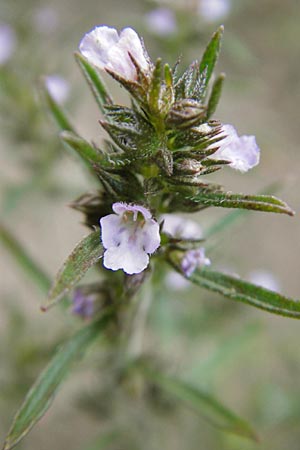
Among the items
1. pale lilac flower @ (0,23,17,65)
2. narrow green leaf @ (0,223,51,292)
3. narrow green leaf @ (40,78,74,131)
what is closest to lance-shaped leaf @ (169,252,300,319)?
narrow green leaf @ (40,78,74,131)

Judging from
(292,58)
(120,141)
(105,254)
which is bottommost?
(292,58)

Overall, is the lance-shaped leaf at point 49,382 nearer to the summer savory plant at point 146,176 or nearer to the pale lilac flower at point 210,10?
the summer savory plant at point 146,176

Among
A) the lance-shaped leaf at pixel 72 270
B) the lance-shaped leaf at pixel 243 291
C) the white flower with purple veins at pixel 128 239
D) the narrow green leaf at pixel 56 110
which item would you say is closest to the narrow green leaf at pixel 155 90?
the white flower with purple veins at pixel 128 239

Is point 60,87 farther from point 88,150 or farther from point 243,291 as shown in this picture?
point 243,291

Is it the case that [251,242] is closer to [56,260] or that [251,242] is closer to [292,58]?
[56,260]

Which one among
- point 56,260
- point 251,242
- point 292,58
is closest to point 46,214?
point 56,260

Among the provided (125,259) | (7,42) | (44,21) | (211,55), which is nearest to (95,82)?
(211,55)

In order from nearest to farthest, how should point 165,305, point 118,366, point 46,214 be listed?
point 118,366
point 165,305
point 46,214
